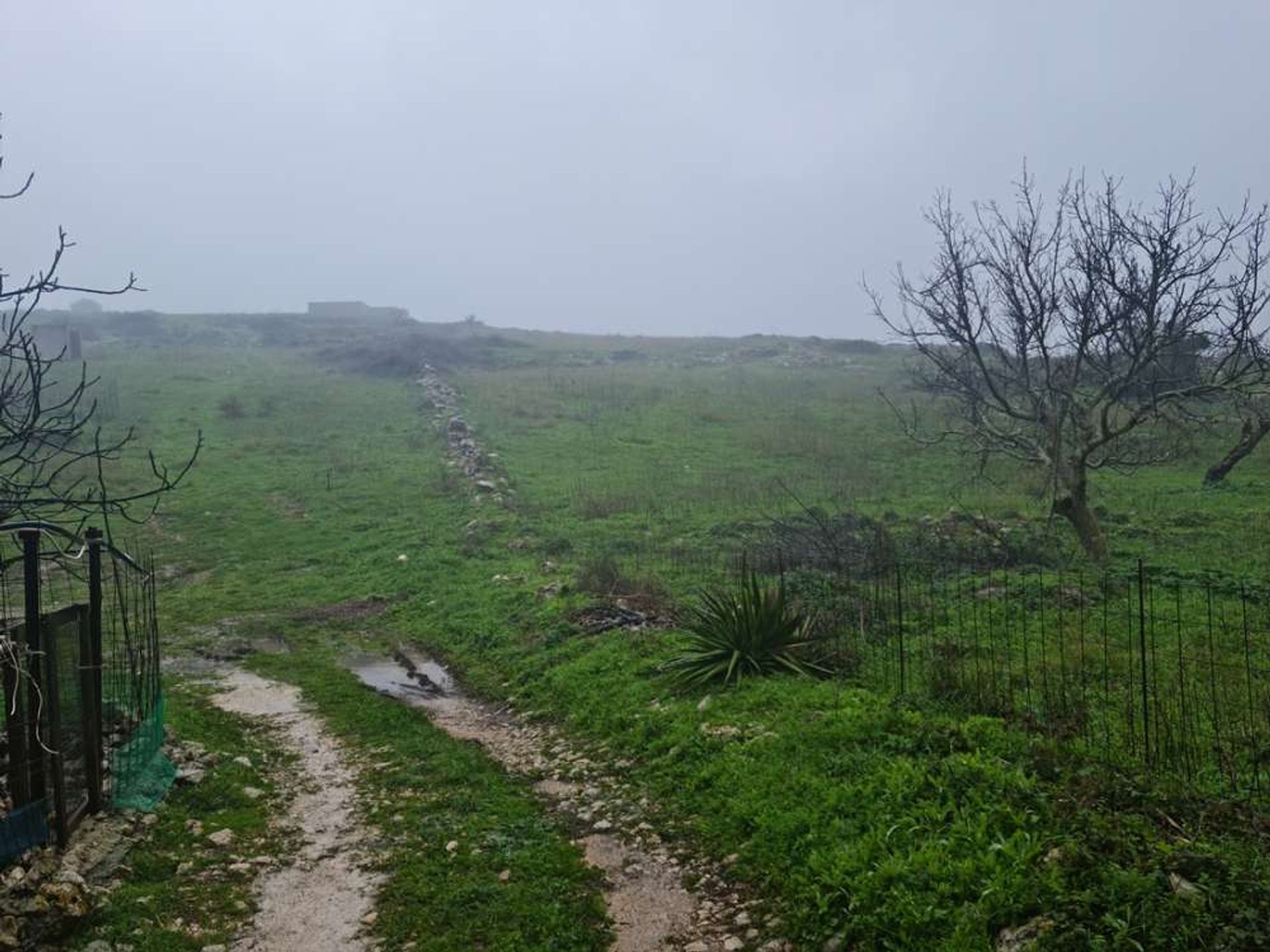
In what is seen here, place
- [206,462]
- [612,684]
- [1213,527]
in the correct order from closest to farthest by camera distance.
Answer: [612,684] < [1213,527] < [206,462]

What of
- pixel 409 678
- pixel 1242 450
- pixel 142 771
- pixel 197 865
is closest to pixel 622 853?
pixel 197 865

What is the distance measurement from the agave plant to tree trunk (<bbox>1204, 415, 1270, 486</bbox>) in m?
16.8

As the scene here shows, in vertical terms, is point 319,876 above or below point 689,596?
below

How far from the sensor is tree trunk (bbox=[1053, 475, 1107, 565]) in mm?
14586

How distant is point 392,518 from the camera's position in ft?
74.0

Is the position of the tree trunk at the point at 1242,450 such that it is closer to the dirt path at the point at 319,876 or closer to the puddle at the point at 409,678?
the puddle at the point at 409,678

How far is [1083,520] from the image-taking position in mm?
14859

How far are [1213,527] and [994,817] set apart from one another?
47.8 feet

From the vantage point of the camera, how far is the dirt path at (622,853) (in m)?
5.26

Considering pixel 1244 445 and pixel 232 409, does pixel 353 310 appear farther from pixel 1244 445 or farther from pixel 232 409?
pixel 1244 445

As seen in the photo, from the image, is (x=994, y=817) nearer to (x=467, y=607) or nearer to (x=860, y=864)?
(x=860, y=864)

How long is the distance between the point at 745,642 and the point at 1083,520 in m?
8.44

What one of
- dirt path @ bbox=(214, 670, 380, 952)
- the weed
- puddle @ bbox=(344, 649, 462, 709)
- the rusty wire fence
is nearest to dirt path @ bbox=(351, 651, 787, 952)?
puddle @ bbox=(344, 649, 462, 709)

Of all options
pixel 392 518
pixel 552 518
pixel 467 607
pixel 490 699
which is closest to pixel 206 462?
pixel 392 518
